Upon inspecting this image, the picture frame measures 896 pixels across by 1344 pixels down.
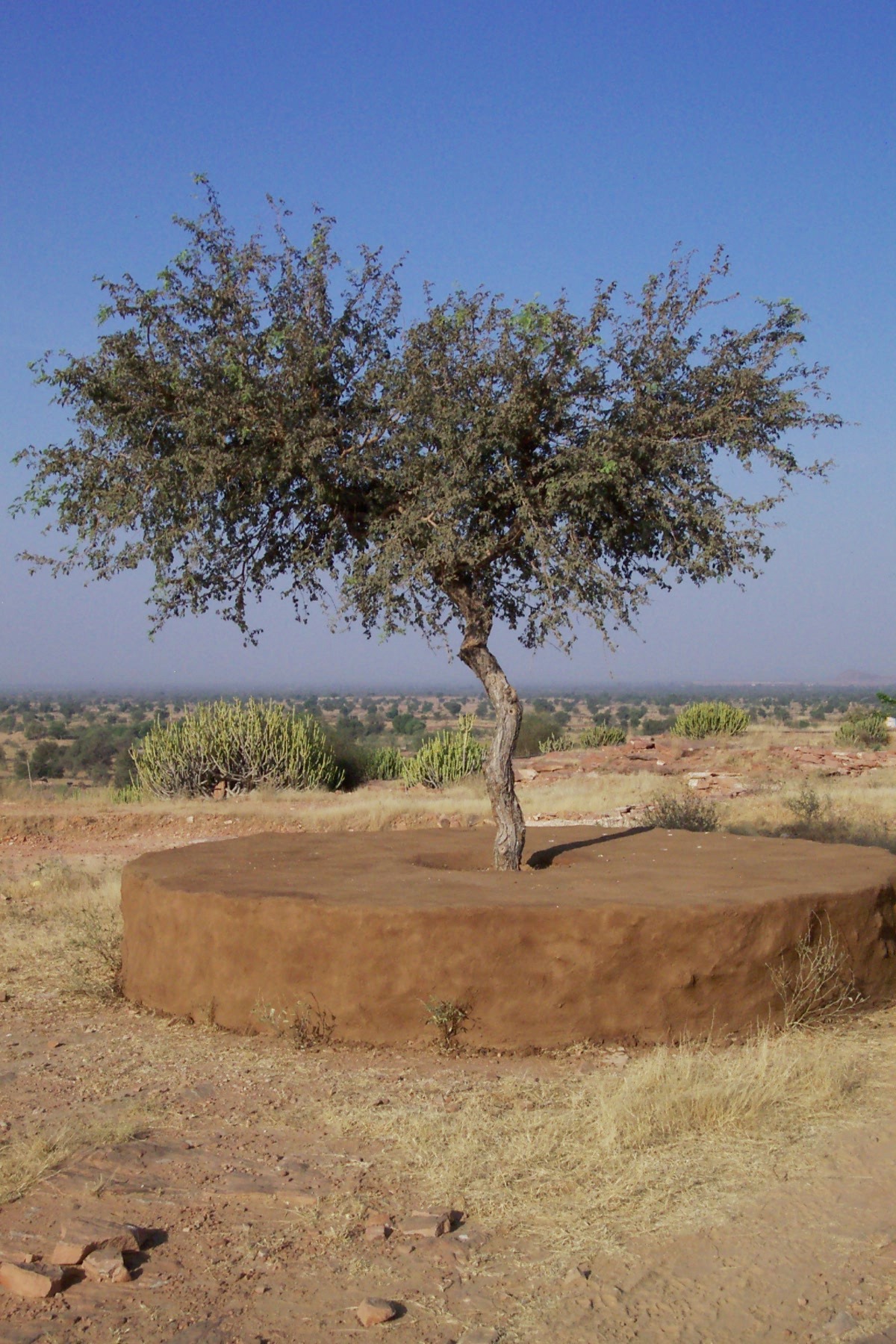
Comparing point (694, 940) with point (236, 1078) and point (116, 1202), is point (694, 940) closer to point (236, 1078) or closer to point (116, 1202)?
point (236, 1078)

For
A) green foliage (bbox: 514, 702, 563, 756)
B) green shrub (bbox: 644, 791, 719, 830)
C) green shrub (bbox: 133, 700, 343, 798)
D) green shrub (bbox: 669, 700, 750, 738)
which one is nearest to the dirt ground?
green shrub (bbox: 644, 791, 719, 830)

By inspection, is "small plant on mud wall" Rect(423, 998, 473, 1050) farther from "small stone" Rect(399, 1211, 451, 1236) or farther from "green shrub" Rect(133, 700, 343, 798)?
"green shrub" Rect(133, 700, 343, 798)

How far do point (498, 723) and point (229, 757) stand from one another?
15.6 m

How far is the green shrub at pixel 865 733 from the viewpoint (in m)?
29.4

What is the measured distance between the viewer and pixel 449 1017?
22.7 feet

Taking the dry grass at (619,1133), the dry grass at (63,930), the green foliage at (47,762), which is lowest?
the green foliage at (47,762)

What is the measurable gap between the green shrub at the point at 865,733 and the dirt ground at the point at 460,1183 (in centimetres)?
2322

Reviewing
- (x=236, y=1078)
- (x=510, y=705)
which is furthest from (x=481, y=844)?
(x=236, y=1078)

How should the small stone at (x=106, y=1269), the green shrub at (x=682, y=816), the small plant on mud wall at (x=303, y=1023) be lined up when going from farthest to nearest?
the green shrub at (x=682, y=816)
the small plant on mud wall at (x=303, y=1023)
the small stone at (x=106, y=1269)

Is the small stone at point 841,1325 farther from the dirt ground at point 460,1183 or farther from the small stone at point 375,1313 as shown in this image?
the small stone at point 375,1313

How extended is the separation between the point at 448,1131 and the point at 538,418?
5.16 meters

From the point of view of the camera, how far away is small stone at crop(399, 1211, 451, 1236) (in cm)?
443

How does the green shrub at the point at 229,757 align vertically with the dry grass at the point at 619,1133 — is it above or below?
above

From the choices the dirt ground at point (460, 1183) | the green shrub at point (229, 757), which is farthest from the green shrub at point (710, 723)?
the dirt ground at point (460, 1183)
